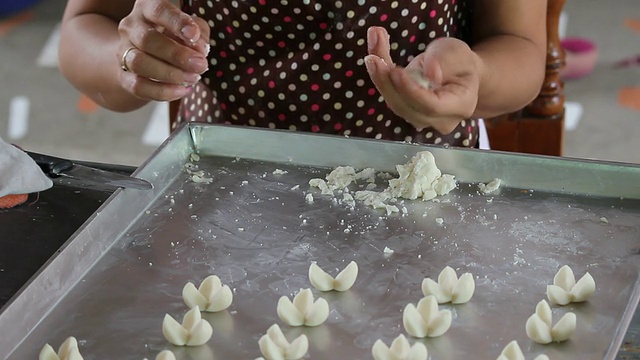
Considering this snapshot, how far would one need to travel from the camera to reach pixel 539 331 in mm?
675

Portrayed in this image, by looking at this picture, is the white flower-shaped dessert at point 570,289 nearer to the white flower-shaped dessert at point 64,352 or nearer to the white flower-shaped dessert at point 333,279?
the white flower-shaped dessert at point 333,279

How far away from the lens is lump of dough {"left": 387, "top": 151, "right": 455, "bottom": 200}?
0.88m

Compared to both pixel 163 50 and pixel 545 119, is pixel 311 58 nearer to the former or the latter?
pixel 163 50

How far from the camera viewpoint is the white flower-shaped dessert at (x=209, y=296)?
2.39 ft

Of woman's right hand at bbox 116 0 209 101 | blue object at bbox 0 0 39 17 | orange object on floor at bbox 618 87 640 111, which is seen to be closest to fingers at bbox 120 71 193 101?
woman's right hand at bbox 116 0 209 101

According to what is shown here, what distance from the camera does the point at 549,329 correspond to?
68cm

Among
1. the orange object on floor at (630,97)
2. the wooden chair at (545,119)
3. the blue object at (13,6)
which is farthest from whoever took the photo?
the blue object at (13,6)

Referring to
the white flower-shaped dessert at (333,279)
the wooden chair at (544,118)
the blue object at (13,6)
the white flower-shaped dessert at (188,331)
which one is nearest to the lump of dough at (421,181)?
the white flower-shaped dessert at (333,279)

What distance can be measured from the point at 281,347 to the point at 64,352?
0.15 meters

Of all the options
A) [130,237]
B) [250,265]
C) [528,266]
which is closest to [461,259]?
[528,266]

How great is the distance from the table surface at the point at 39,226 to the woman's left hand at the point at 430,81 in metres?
0.27

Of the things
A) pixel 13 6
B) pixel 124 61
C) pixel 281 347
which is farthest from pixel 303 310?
pixel 13 6

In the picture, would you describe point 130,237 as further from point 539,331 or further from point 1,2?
point 1,2

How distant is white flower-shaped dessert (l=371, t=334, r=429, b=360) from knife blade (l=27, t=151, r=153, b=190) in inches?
11.4
